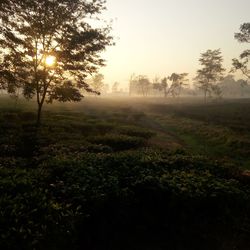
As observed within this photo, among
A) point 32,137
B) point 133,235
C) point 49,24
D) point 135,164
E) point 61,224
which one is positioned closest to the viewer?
point 61,224

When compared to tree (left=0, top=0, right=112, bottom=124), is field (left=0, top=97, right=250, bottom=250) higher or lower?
lower

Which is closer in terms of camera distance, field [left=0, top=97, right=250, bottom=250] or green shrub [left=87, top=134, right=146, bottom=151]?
field [left=0, top=97, right=250, bottom=250]

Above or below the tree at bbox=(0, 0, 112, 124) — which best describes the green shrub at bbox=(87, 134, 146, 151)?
below

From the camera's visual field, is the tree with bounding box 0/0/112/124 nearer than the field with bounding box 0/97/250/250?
No

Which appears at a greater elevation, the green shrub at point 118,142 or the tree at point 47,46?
the tree at point 47,46

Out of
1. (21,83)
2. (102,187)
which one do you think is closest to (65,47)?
(21,83)

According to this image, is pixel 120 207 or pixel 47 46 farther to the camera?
pixel 47 46

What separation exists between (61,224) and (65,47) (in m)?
22.1

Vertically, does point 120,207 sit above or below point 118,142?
below

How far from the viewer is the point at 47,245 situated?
299 inches

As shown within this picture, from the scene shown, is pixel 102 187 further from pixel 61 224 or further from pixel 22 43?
pixel 22 43

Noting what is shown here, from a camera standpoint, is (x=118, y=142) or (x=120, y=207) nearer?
(x=120, y=207)

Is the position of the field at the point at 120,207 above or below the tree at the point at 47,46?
below

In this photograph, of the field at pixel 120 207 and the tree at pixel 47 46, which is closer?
the field at pixel 120 207
